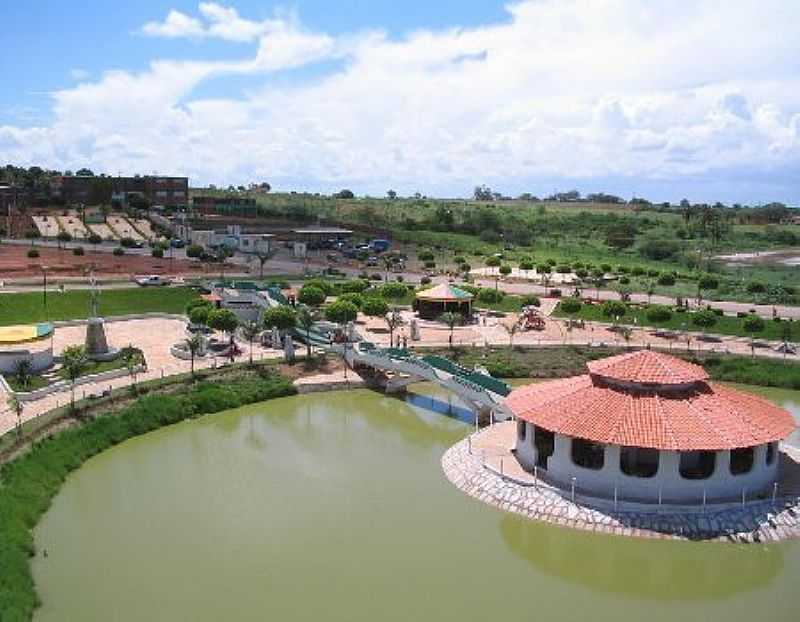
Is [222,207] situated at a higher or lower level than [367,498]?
higher

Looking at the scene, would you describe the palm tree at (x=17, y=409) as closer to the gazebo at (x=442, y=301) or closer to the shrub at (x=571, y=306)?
the gazebo at (x=442, y=301)

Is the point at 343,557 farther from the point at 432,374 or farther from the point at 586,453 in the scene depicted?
the point at 432,374

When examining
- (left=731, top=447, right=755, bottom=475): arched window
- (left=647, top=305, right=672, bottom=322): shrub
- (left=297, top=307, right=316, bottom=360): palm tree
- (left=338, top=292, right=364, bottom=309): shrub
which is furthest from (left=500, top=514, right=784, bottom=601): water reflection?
(left=647, top=305, right=672, bottom=322): shrub

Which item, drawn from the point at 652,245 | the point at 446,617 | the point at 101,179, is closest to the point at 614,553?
the point at 446,617

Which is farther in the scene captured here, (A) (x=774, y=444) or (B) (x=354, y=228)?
(B) (x=354, y=228)

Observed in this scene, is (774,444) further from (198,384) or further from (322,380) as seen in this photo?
(198,384)

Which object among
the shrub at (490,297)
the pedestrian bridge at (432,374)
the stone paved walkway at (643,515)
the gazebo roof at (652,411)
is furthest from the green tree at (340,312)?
the stone paved walkway at (643,515)

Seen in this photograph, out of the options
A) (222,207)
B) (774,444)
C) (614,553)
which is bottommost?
(614,553)
